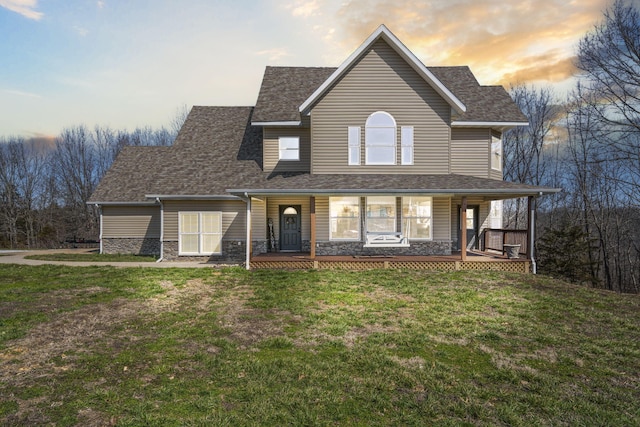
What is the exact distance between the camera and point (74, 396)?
436 centimetres

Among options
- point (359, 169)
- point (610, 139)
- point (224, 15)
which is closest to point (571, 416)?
point (359, 169)

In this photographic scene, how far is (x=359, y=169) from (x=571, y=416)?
12011mm

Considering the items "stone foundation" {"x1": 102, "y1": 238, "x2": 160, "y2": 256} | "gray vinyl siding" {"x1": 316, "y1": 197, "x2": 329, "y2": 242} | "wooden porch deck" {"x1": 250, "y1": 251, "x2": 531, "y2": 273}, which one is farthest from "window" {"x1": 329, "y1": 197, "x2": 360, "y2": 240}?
"stone foundation" {"x1": 102, "y1": 238, "x2": 160, "y2": 256}

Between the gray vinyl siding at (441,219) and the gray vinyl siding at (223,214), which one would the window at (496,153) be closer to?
the gray vinyl siding at (441,219)

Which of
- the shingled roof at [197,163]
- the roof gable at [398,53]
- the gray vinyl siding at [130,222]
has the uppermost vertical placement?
the roof gable at [398,53]

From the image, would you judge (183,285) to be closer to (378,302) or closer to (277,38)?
(378,302)

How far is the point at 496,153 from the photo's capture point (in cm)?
1745

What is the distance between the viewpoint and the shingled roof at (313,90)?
16.3 meters

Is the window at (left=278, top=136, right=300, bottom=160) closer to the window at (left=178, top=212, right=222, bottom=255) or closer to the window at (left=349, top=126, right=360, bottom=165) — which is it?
the window at (left=349, top=126, right=360, bottom=165)

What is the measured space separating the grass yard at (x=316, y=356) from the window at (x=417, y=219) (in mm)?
4834

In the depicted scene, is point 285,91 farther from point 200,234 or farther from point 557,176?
point 557,176

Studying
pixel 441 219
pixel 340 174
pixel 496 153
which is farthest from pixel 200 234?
pixel 496 153

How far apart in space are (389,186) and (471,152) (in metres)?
6.09

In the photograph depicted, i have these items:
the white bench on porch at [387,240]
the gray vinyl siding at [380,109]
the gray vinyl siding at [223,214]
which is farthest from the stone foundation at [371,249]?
the gray vinyl siding at [223,214]
